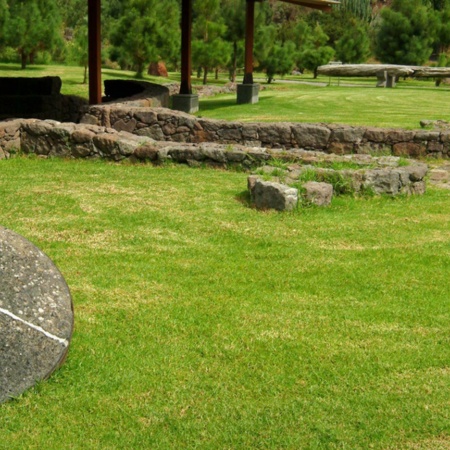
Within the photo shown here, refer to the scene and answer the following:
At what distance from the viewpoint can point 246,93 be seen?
71.9ft

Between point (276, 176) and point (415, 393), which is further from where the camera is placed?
point (276, 176)

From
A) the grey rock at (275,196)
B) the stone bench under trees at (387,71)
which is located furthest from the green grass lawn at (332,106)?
the grey rock at (275,196)

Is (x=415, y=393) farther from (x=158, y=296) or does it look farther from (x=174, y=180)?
(x=174, y=180)

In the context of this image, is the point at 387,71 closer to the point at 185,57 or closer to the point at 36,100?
the point at 185,57

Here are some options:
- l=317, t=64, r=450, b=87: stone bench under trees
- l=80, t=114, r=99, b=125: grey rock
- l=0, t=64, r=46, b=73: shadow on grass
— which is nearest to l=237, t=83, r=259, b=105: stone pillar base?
l=80, t=114, r=99, b=125: grey rock

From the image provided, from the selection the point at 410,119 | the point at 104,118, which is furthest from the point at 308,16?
the point at 104,118

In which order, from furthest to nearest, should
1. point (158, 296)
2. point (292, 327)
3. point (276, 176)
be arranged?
point (276, 176), point (158, 296), point (292, 327)

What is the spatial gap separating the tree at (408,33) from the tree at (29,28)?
716 inches

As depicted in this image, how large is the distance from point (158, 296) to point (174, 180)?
4058 millimetres

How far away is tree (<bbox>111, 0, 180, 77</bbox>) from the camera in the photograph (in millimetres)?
30094

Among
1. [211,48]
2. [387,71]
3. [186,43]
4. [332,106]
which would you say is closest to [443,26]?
[387,71]

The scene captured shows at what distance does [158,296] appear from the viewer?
5414 mm

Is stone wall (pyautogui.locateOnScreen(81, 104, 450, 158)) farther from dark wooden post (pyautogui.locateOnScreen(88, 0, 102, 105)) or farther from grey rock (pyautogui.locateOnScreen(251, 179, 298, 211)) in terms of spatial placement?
grey rock (pyautogui.locateOnScreen(251, 179, 298, 211))

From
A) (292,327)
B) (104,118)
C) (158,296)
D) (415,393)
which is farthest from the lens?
(104,118)
